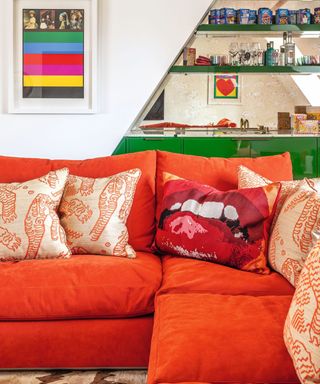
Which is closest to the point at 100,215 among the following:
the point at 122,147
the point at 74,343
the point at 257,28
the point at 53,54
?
the point at 74,343

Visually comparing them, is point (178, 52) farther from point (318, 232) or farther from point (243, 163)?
point (318, 232)

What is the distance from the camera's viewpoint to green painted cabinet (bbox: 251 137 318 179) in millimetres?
3514

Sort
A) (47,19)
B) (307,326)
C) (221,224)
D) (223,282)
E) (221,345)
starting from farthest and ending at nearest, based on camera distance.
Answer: (47,19)
(221,224)
(223,282)
(221,345)
(307,326)

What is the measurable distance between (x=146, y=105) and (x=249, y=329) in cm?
217

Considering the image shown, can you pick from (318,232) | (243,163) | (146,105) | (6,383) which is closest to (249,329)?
(318,232)

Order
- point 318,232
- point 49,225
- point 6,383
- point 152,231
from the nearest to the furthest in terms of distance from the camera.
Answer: point 318,232, point 6,383, point 49,225, point 152,231

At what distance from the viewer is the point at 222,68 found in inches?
139

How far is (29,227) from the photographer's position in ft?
8.11

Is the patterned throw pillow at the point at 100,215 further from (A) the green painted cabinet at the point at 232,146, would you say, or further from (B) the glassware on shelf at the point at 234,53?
(B) the glassware on shelf at the point at 234,53

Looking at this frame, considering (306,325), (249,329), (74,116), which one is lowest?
(249,329)

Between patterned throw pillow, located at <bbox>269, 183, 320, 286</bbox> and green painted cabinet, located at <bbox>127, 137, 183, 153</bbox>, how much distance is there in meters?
1.30

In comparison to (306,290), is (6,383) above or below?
below

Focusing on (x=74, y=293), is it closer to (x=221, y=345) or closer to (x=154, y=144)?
(x=221, y=345)

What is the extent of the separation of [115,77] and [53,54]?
1.32 ft
